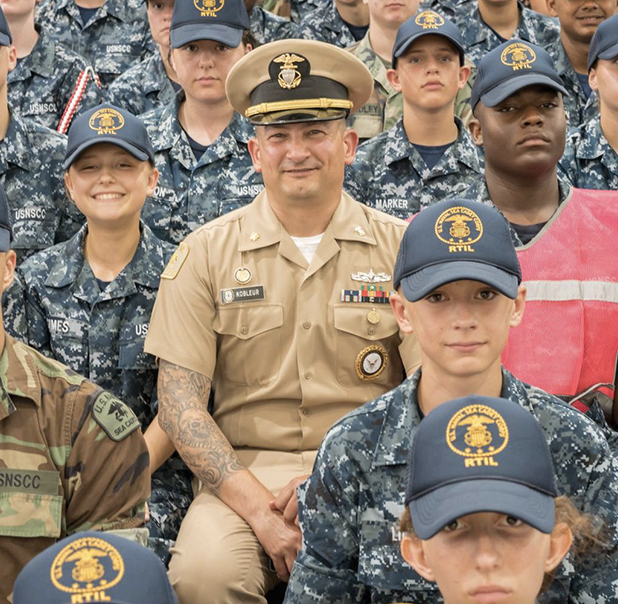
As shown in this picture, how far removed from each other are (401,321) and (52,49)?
3.75 m

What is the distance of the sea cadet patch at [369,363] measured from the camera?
4.21 metres

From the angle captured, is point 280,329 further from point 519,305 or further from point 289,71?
point 519,305

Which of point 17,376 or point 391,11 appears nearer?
point 17,376

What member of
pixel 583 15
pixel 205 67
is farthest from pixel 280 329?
pixel 583 15

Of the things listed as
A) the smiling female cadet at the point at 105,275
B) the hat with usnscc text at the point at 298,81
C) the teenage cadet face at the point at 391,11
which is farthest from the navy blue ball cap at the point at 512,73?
the teenage cadet face at the point at 391,11

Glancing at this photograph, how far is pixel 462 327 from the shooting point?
126 inches

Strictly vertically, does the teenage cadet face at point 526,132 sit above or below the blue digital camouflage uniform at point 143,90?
below

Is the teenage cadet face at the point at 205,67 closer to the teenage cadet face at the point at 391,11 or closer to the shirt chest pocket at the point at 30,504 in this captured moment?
the teenage cadet face at the point at 391,11

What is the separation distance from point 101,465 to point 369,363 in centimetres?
113

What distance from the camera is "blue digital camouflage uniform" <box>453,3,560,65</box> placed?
271 inches

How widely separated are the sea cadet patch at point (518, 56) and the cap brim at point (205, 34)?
4.46 ft

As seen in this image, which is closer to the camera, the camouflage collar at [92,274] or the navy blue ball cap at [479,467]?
the navy blue ball cap at [479,467]

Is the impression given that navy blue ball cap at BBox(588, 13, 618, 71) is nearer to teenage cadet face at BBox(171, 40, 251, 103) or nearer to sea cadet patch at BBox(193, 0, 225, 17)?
teenage cadet face at BBox(171, 40, 251, 103)

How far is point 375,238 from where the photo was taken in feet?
14.4
